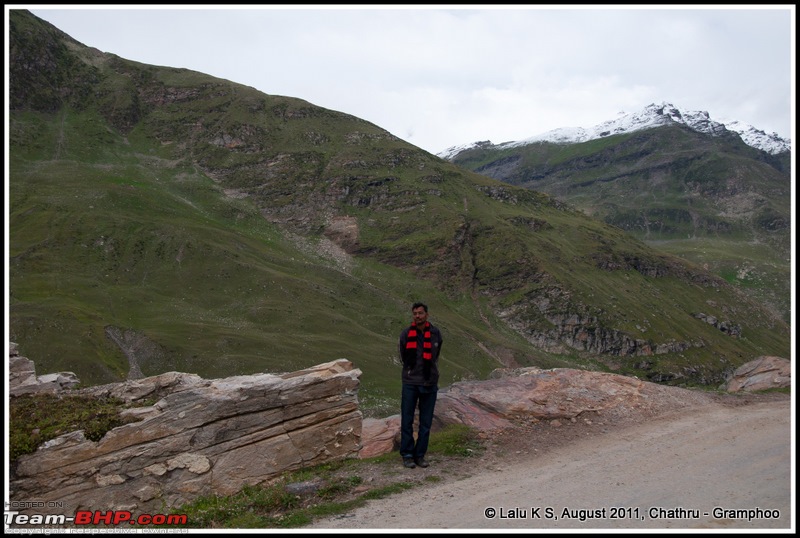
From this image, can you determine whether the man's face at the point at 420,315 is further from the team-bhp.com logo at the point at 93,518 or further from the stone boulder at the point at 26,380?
the stone boulder at the point at 26,380

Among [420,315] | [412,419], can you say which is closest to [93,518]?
[412,419]

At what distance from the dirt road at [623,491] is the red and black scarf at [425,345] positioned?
2.81 m

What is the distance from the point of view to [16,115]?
6127 inches

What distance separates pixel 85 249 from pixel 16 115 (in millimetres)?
90545

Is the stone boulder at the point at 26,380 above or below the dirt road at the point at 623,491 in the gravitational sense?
below

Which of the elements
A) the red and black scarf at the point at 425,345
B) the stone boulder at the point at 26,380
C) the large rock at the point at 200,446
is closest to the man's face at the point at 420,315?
the red and black scarf at the point at 425,345

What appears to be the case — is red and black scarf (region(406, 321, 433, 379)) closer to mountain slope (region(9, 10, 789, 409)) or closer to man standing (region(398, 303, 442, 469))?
man standing (region(398, 303, 442, 469))

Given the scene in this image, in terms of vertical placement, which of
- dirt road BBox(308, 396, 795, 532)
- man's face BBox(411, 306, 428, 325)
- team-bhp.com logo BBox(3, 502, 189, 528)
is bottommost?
team-bhp.com logo BBox(3, 502, 189, 528)

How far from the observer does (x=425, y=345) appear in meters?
13.1

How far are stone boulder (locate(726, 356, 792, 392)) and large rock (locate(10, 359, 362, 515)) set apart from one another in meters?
20.8

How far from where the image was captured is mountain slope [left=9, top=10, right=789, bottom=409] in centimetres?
8044

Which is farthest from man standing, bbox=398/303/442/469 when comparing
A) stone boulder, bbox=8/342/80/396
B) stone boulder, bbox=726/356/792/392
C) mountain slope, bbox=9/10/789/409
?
mountain slope, bbox=9/10/789/409

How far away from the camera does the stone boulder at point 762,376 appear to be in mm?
24719

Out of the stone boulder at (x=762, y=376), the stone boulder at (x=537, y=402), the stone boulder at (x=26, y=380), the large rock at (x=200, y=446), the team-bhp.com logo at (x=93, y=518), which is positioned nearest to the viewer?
the team-bhp.com logo at (x=93, y=518)
